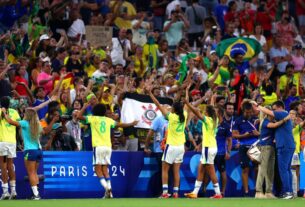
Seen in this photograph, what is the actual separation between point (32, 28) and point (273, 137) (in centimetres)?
908

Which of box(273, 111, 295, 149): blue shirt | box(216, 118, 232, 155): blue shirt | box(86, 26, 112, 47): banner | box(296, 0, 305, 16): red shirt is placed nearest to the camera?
box(273, 111, 295, 149): blue shirt

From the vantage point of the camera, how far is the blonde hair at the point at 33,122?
994 inches

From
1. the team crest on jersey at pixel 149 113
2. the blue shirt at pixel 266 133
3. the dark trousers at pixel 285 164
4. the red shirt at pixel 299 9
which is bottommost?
the dark trousers at pixel 285 164

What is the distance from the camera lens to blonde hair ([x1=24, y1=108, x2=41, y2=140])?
2524 centimetres

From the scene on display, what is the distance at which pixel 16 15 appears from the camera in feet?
107

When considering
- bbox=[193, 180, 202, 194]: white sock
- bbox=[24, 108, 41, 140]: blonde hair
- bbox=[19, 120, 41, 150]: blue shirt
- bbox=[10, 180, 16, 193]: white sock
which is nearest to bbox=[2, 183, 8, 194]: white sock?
bbox=[10, 180, 16, 193]: white sock

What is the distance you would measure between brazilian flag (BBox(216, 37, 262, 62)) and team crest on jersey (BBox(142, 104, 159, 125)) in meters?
4.81

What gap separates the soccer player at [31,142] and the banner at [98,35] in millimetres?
5875

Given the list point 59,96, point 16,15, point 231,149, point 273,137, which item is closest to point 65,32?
point 16,15

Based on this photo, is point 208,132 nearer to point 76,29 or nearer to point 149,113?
point 149,113

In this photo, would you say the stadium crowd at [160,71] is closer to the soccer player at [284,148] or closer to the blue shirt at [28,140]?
the soccer player at [284,148]

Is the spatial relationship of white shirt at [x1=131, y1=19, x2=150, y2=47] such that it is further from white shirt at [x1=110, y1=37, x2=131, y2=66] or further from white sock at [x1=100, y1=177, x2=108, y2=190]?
white sock at [x1=100, y1=177, x2=108, y2=190]
